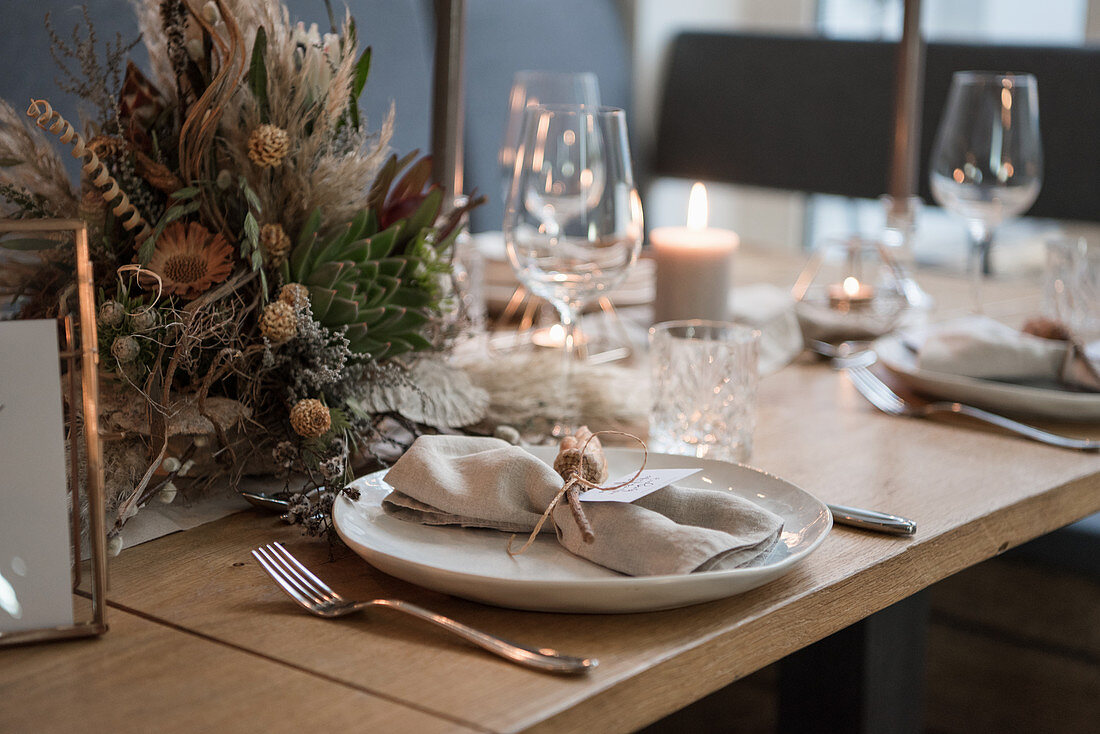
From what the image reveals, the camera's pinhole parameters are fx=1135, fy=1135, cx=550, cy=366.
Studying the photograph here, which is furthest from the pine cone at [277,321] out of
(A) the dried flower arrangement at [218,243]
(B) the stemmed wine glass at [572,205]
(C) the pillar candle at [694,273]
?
(C) the pillar candle at [694,273]

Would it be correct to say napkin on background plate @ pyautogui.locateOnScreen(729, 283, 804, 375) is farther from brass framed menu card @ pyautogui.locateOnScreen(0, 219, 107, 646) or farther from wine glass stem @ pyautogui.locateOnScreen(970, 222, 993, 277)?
brass framed menu card @ pyautogui.locateOnScreen(0, 219, 107, 646)

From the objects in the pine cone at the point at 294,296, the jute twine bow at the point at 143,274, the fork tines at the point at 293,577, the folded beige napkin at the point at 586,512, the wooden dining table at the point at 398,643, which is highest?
the jute twine bow at the point at 143,274

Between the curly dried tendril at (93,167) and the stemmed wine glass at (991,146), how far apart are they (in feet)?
3.32

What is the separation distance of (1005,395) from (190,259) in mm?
717

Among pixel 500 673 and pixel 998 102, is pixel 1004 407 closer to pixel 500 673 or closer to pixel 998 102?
pixel 998 102

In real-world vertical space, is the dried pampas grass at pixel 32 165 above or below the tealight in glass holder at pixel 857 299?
above

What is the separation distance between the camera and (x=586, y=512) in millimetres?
647

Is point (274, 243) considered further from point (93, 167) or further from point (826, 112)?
point (826, 112)

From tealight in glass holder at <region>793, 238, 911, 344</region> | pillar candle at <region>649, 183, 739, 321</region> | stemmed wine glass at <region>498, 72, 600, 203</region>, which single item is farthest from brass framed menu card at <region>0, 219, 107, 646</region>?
stemmed wine glass at <region>498, 72, 600, 203</region>

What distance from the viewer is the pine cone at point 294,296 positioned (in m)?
0.74

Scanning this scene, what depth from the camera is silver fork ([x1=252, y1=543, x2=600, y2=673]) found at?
0.53 meters

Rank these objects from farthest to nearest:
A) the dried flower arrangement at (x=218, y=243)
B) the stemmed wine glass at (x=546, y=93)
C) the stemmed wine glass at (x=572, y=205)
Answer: the stemmed wine glass at (x=546, y=93)
the stemmed wine glass at (x=572, y=205)
the dried flower arrangement at (x=218, y=243)

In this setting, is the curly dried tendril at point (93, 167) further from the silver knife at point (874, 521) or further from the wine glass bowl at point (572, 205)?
the silver knife at point (874, 521)

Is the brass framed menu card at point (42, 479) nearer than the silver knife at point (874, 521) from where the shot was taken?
Yes
